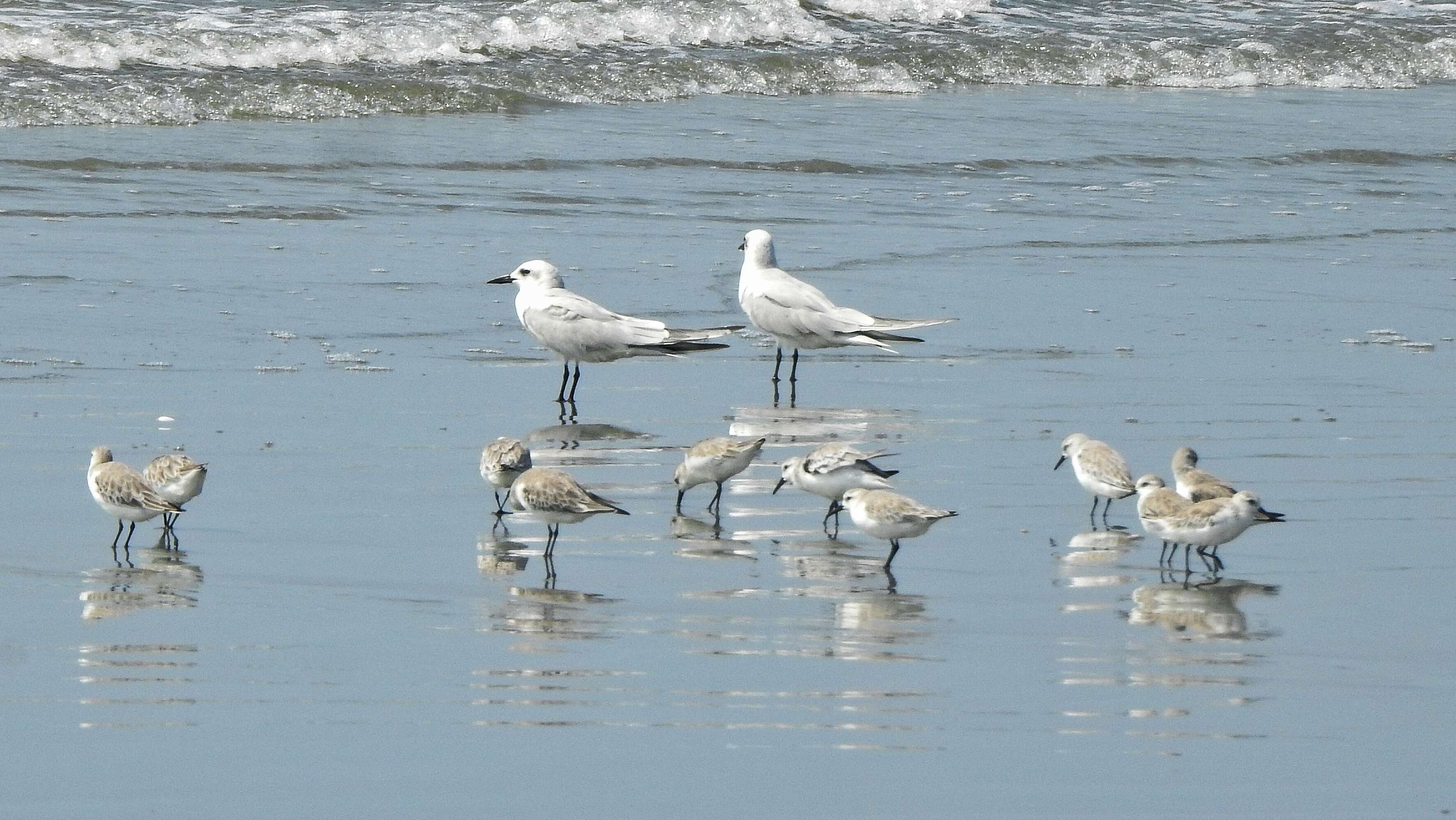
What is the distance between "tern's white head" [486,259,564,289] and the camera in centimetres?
1034

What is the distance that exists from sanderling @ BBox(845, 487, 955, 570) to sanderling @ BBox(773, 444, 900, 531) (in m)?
0.34

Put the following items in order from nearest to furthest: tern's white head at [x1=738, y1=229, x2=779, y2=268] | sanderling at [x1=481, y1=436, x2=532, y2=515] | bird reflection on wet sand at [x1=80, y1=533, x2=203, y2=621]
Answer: bird reflection on wet sand at [x1=80, y1=533, x2=203, y2=621], sanderling at [x1=481, y1=436, x2=532, y2=515], tern's white head at [x1=738, y1=229, x2=779, y2=268]

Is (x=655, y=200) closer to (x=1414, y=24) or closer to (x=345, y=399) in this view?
(x=345, y=399)

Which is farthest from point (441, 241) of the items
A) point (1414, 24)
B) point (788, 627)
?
point (1414, 24)

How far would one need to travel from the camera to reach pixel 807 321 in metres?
10.1

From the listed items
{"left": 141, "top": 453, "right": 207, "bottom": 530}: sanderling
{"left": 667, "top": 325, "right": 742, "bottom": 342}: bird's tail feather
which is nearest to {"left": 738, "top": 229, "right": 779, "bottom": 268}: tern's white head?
{"left": 667, "top": 325, "right": 742, "bottom": 342}: bird's tail feather

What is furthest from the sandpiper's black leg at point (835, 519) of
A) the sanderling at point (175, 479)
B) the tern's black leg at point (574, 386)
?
the tern's black leg at point (574, 386)

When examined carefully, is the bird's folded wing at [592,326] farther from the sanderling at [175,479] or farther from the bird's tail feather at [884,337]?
the sanderling at [175,479]

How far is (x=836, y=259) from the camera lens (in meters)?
13.2

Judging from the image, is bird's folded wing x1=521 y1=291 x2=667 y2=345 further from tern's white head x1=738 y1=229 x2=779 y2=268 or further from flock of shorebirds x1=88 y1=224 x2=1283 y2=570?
tern's white head x1=738 y1=229 x2=779 y2=268

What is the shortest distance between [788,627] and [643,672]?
0.64 meters

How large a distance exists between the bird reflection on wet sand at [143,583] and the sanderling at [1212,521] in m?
3.01

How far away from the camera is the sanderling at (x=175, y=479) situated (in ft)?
22.1

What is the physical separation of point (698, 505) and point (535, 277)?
3169mm
